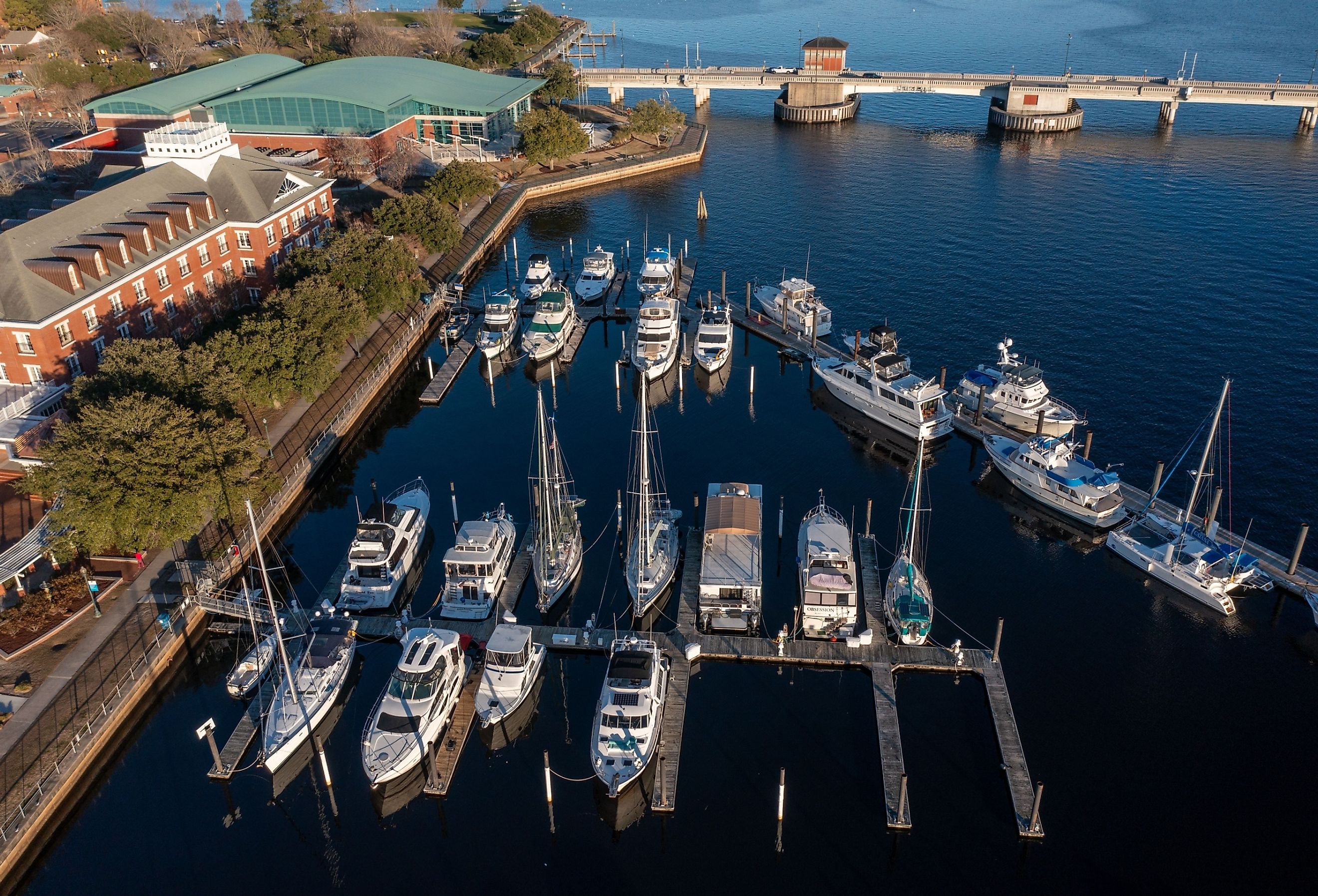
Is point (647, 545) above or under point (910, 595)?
above

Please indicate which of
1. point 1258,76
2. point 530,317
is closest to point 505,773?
point 530,317

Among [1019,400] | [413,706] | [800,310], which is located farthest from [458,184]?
[413,706]

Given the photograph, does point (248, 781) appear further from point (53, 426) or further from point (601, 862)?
point (53, 426)

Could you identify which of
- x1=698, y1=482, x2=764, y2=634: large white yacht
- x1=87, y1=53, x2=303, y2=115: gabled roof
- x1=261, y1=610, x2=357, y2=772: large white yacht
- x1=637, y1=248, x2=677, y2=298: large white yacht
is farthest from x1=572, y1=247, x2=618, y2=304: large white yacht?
x1=87, y1=53, x2=303, y2=115: gabled roof

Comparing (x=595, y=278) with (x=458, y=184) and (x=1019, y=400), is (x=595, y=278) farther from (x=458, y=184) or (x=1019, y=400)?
(x=1019, y=400)

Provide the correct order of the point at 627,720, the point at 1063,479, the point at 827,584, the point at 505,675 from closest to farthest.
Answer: the point at 627,720, the point at 505,675, the point at 827,584, the point at 1063,479

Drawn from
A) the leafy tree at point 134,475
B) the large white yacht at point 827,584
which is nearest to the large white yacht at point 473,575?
the leafy tree at point 134,475
